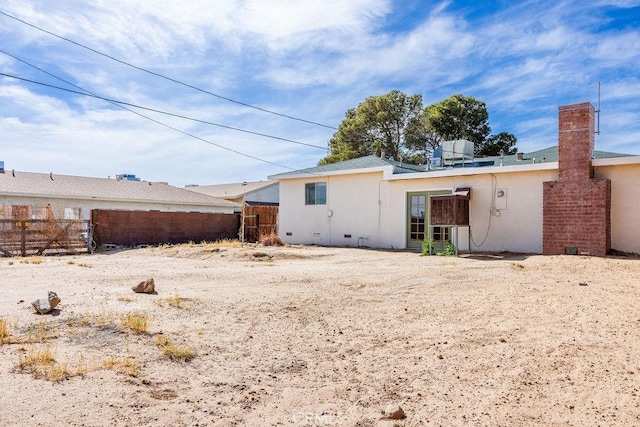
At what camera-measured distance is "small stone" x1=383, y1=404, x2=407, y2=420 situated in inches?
123

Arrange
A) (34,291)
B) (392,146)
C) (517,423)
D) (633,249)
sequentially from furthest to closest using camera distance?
(392,146), (633,249), (34,291), (517,423)

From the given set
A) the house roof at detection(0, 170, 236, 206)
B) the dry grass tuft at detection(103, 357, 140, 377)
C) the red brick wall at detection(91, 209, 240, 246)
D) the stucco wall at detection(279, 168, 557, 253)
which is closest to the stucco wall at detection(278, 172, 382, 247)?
the stucco wall at detection(279, 168, 557, 253)

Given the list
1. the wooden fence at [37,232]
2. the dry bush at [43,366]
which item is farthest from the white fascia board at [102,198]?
the dry bush at [43,366]

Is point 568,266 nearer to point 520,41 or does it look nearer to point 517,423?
point 517,423

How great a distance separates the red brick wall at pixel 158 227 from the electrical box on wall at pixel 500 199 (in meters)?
12.8

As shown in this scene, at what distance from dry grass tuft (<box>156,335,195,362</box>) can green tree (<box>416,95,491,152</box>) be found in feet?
89.4

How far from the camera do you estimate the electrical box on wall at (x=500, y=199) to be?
13461 mm

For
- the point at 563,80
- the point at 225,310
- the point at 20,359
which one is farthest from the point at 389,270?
the point at 563,80

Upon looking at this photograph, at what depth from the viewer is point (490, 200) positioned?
45.2 ft

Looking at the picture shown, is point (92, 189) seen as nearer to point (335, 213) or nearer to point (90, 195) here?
point (90, 195)

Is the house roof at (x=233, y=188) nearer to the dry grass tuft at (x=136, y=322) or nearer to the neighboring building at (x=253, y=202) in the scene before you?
the neighboring building at (x=253, y=202)

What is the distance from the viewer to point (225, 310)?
5.91 m

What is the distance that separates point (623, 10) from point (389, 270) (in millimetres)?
9318

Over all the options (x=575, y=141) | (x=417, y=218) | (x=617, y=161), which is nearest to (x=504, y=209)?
(x=575, y=141)
